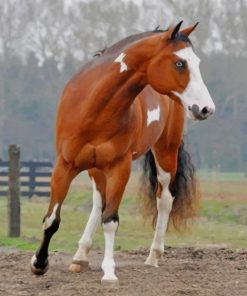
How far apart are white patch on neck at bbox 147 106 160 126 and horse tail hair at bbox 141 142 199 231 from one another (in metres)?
1.24

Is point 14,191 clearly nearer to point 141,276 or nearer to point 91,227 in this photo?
point 91,227

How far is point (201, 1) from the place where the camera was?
114 ft

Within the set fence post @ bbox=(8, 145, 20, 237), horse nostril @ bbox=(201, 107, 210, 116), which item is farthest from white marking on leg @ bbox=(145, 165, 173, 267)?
fence post @ bbox=(8, 145, 20, 237)

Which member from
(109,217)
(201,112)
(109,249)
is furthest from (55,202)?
(201,112)

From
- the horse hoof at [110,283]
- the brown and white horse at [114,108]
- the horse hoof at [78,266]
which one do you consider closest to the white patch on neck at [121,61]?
the brown and white horse at [114,108]

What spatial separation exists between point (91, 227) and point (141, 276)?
33.8 inches

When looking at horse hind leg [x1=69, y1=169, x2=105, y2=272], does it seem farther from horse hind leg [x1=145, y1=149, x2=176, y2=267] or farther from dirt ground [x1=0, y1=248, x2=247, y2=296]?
horse hind leg [x1=145, y1=149, x2=176, y2=267]

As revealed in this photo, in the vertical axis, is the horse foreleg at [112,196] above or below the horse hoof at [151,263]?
above

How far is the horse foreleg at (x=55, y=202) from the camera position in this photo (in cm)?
597

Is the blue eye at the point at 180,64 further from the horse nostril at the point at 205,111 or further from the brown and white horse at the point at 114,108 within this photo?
the horse nostril at the point at 205,111

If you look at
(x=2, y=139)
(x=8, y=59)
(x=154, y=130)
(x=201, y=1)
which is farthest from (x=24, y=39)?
(x=154, y=130)

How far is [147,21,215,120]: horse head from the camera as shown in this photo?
537 cm

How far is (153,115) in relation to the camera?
6832 mm

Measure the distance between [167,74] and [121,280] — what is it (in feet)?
5.46
